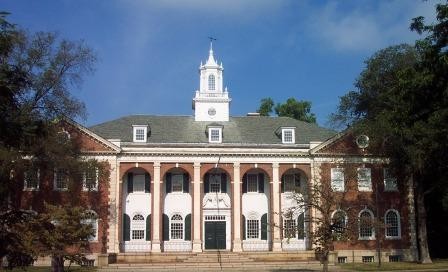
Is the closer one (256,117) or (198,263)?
(198,263)

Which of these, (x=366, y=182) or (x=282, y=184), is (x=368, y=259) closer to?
(x=366, y=182)

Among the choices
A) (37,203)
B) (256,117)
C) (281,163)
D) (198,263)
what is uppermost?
(256,117)

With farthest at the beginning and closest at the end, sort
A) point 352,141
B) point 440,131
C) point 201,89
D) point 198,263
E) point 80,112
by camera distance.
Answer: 1. point 201,89
2. point 352,141
3. point 198,263
4. point 80,112
5. point 440,131

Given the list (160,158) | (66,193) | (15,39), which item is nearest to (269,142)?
(160,158)

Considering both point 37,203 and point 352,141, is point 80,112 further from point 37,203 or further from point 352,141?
point 352,141

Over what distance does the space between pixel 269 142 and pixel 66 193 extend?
637 inches

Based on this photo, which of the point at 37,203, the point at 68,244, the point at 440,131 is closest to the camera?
the point at 440,131

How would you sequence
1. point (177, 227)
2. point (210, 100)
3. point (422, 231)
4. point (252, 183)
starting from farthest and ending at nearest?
point (210, 100), point (252, 183), point (177, 227), point (422, 231)

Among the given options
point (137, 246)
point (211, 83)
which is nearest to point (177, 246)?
point (137, 246)

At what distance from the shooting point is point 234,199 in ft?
154

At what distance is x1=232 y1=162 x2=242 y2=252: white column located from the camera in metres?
46.0

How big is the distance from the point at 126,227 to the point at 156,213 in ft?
9.31

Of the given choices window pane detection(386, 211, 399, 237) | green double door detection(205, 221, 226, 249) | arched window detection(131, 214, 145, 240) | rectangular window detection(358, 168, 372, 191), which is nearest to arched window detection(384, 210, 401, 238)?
window pane detection(386, 211, 399, 237)

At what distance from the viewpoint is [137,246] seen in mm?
46469
